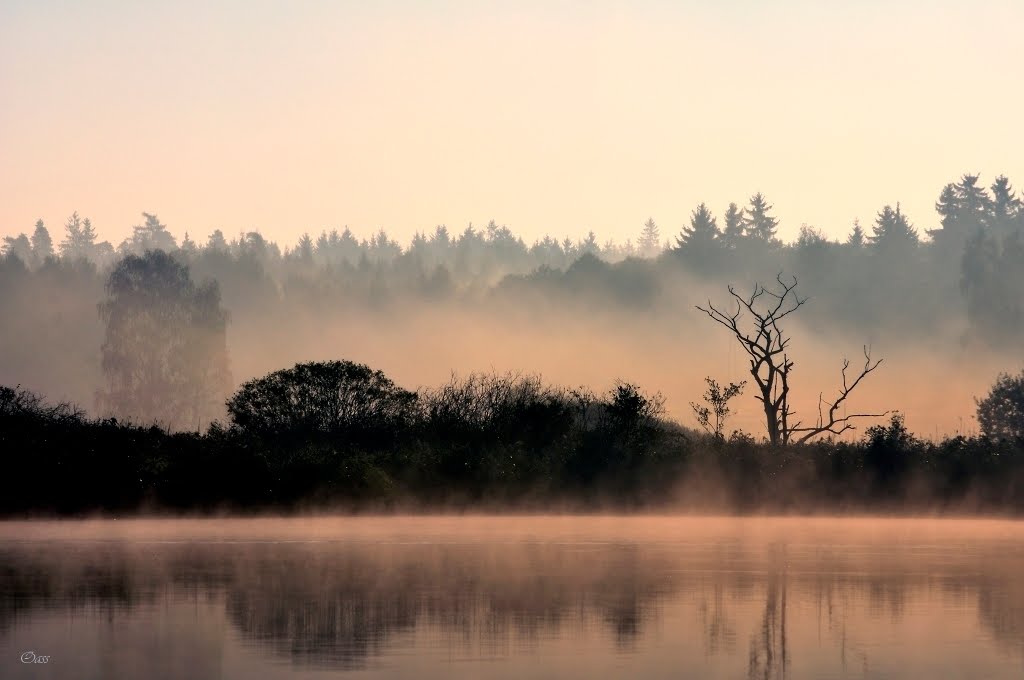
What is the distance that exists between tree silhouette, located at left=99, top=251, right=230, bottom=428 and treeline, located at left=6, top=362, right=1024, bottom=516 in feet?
203

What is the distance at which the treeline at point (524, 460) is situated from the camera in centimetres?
5762

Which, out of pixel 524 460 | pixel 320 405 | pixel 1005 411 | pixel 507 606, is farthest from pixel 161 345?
pixel 507 606

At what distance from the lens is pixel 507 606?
1004 inches

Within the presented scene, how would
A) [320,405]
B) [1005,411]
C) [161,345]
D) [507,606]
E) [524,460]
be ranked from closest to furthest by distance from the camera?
[507,606], [524,460], [320,405], [1005,411], [161,345]

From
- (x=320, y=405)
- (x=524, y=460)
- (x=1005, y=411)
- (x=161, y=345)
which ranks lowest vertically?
(x=524, y=460)

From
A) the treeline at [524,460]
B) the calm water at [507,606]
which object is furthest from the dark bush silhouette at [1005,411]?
the calm water at [507,606]

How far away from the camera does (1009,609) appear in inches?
998

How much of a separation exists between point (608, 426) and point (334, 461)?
524 inches

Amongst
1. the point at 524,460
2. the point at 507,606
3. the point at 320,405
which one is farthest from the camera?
the point at 320,405

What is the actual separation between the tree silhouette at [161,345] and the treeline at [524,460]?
61859mm

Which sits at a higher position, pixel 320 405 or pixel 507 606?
pixel 320 405

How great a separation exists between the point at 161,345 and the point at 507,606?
109m

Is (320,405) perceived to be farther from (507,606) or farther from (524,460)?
(507,606)

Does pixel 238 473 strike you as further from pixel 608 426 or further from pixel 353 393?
pixel 608 426
